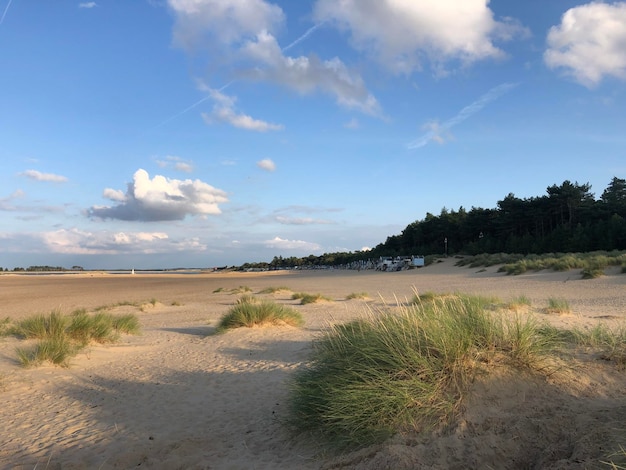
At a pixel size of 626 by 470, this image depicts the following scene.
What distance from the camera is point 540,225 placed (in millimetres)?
54094

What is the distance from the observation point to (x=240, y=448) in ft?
15.6

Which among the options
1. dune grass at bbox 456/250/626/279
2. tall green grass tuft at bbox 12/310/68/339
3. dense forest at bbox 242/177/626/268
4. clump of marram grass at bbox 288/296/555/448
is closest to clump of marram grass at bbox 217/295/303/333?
tall green grass tuft at bbox 12/310/68/339

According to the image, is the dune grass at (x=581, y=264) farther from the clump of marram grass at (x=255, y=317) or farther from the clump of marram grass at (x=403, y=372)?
the clump of marram grass at (x=403, y=372)

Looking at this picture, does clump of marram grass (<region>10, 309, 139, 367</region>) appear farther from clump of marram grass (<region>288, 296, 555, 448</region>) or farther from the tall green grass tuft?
clump of marram grass (<region>288, 296, 555, 448</region>)

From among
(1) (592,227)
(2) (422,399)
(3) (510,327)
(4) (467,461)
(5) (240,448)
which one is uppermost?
(1) (592,227)

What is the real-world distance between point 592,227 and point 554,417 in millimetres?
42726

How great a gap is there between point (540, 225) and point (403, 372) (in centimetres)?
5639

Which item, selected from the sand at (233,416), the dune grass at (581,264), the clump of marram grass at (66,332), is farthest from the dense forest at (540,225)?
the clump of marram grass at (66,332)

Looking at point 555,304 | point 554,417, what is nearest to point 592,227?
point 555,304

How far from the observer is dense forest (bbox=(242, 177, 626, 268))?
3879cm

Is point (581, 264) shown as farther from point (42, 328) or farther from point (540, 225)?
point (540, 225)

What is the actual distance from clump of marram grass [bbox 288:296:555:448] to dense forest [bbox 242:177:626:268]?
38.4 meters

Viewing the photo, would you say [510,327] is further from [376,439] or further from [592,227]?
[592,227]

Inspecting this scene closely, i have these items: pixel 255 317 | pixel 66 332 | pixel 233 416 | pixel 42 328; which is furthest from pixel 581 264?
pixel 42 328
